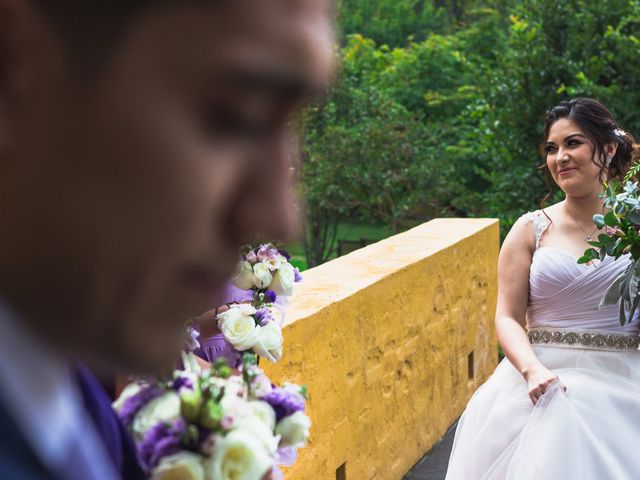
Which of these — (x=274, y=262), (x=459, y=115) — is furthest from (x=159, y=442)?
(x=459, y=115)

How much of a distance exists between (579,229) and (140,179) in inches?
172

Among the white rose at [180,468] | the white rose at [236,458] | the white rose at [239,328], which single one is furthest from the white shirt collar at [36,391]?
the white rose at [239,328]

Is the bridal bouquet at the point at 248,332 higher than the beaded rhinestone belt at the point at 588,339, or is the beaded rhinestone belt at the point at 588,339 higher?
the bridal bouquet at the point at 248,332

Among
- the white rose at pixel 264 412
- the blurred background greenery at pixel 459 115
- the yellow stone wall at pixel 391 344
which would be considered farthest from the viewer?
the blurred background greenery at pixel 459 115

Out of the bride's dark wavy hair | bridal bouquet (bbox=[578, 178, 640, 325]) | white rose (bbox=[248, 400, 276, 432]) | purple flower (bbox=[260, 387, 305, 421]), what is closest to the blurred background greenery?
the bride's dark wavy hair

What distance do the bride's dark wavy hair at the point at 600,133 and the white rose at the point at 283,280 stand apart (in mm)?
1979

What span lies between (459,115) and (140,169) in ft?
46.0

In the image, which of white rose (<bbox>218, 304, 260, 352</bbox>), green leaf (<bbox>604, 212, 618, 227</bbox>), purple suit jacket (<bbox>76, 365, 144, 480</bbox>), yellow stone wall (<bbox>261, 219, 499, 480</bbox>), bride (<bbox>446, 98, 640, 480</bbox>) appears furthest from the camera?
yellow stone wall (<bbox>261, 219, 499, 480</bbox>)

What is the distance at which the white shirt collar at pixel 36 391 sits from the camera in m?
0.71

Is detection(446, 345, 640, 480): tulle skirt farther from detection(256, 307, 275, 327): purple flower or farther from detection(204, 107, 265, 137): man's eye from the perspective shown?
detection(204, 107, 265, 137): man's eye

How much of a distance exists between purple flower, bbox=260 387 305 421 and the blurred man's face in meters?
0.95

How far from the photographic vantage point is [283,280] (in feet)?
10.6

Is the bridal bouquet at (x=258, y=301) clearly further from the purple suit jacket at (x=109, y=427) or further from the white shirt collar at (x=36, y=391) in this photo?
the white shirt collar at (x=36, y=391)

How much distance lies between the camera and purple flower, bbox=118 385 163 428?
1244mm
